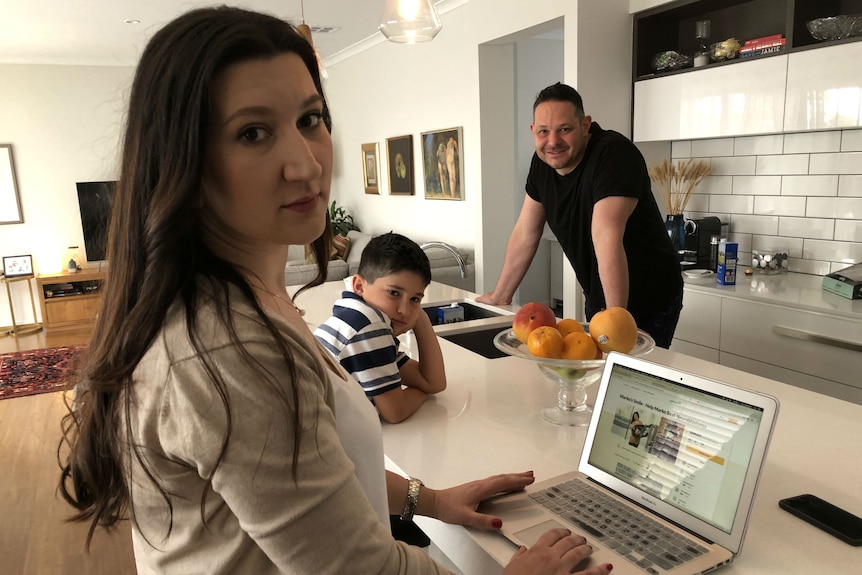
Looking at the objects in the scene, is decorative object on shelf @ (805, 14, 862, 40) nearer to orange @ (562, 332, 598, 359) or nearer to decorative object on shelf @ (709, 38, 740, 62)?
decorative object on shelf @ (709, 38, 740, 62)

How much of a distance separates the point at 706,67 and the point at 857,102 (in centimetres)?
78

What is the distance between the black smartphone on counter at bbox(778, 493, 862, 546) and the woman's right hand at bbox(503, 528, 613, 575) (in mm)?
380

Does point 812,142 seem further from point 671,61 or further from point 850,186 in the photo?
point 671,61

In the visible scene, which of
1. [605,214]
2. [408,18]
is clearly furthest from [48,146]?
[605,214]

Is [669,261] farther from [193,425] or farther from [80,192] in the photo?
[80,192]

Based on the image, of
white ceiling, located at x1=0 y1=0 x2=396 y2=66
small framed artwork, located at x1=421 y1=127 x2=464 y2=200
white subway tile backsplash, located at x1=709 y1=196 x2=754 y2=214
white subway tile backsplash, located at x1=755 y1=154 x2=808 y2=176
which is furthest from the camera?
small framed artwork, located at x1=421 y1=127 x2=464 y2=200

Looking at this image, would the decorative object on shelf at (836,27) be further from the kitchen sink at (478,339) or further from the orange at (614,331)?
the orange at (614,331)

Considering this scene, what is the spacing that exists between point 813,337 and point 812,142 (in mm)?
1011

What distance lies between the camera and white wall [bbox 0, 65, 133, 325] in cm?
642

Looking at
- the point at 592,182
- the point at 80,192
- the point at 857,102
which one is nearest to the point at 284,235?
the point at 592,182

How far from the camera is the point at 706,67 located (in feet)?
10.6

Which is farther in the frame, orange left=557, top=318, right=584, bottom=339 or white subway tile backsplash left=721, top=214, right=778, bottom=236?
white subway tile backsplash left=721, top=214, right=778, bottom=236

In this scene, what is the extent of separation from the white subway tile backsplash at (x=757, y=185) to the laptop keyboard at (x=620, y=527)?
2.72m

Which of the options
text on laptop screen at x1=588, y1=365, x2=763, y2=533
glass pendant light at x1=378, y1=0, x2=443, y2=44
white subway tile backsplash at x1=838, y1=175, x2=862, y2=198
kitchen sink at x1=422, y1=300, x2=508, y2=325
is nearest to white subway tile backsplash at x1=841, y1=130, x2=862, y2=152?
white subway tile backsplash at x1=838, y1=175, x2=862, y2=198
